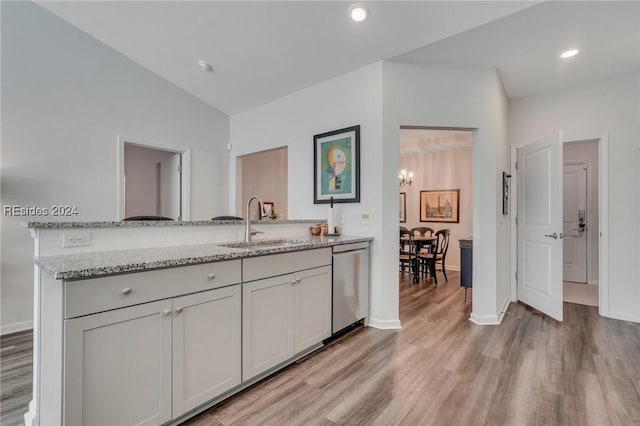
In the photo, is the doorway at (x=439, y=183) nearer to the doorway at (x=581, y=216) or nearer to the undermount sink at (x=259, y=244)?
the doorway at (x=581, y=216)

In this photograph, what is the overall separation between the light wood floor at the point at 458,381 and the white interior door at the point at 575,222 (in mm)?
2368

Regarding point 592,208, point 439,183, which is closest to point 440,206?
point 439,183

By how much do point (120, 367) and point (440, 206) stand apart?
19.9 ft

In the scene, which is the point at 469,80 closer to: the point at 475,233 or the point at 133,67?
the point at 475,233

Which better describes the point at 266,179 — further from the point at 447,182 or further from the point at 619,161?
the point at 619,161

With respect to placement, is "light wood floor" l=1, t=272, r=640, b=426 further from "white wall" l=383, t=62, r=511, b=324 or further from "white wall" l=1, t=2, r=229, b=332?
"white wall" l=1, t=2, r=229, b=332

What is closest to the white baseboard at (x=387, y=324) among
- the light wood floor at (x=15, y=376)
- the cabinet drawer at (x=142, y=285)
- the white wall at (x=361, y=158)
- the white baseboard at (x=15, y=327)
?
the white wall at (x=361, y=158)

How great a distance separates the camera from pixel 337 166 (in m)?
3.45

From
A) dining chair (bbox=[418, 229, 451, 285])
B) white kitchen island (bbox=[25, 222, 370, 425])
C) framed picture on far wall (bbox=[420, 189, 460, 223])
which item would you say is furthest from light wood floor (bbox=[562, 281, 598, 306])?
white kitchen island (bbox=[25, 222, 370, 425])

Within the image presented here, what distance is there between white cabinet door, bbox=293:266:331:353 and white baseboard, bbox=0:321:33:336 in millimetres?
3105

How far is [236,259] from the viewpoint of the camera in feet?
6.08

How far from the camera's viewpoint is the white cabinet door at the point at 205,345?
62.2 inches

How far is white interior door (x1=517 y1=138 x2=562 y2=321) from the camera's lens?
332 cm

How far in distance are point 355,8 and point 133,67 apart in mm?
3152
